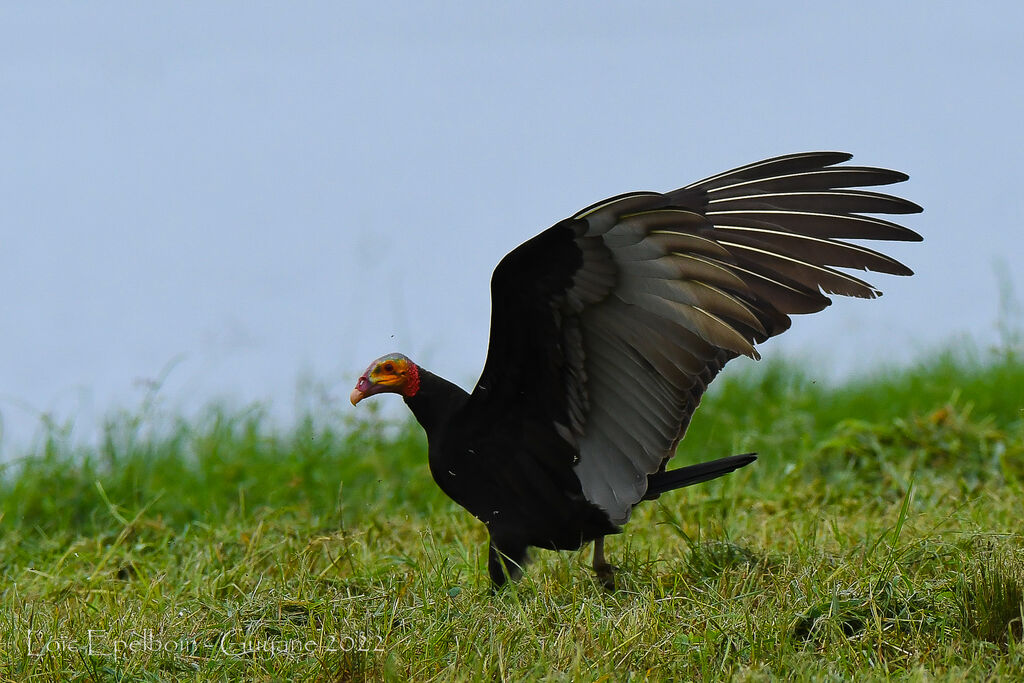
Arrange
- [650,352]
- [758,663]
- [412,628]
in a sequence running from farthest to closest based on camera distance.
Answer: [650,352], [412,628], [758,663]

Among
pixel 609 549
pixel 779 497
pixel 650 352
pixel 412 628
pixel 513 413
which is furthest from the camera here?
pixel 779 497

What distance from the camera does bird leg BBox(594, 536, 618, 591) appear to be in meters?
4.20

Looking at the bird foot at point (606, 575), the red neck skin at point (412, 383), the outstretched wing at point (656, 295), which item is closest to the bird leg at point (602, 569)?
the bird foot at point (606, 575)

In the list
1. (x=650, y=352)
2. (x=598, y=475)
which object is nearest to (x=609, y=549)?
(x=598, y=475)

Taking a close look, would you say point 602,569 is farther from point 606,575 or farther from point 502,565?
point 502,565

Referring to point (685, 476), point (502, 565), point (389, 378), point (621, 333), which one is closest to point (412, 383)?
point (389, 378)

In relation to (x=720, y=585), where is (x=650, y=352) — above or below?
above

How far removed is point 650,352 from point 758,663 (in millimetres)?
1005

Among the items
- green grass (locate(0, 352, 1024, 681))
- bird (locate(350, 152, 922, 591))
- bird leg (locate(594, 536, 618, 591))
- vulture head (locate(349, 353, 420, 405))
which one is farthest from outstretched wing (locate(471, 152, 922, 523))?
green grass (locate(0, 352, 1024, 681))

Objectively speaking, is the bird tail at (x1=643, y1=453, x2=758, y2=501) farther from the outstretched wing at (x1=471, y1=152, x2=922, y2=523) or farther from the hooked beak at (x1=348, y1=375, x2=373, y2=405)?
the hooked beak at (x1=348, y1=375, x2=373, y2=405)

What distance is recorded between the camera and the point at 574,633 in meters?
3.41

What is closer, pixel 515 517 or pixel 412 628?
pixel 412 628

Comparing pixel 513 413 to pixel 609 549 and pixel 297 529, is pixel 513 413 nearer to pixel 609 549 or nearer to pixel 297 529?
pixel 609 549

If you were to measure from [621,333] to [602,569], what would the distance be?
2.92 feet
